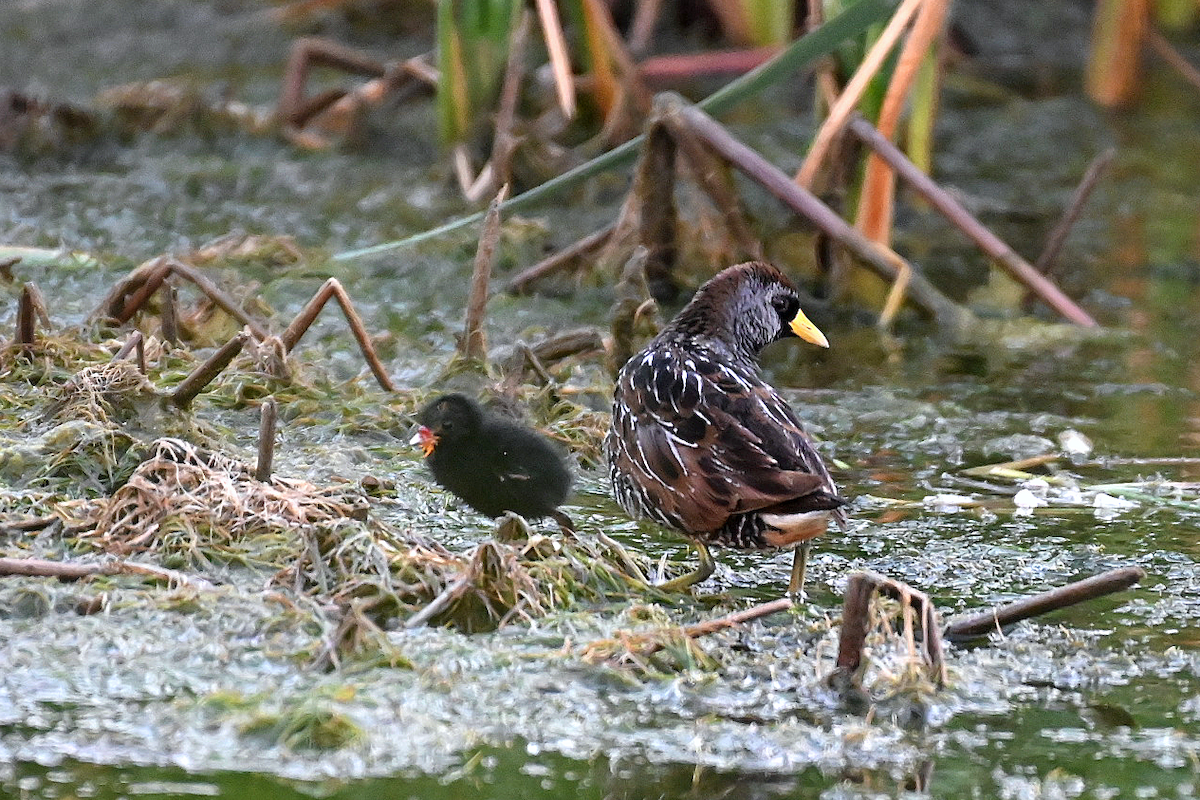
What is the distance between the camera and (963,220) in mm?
6613

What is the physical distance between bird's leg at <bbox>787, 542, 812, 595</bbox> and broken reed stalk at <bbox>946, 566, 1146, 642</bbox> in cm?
47

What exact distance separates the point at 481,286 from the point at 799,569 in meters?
1.66

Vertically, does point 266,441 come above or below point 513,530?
above

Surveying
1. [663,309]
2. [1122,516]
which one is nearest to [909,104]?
[663,309]

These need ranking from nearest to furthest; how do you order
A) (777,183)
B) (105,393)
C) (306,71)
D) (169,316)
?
(105,393) < (169,316) < (777,183) < (306,71)

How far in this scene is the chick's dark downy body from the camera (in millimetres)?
4359

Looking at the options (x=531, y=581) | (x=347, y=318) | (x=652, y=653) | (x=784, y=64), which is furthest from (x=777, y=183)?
(x=652, y=653)

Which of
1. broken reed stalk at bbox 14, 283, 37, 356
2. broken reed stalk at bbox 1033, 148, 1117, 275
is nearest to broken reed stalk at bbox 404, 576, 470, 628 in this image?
broken reed stalk at bbox 14, 283, 37, 356

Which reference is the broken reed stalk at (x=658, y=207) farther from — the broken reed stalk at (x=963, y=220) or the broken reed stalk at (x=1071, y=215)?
the broken reed stalk at (x=1071, y=215)

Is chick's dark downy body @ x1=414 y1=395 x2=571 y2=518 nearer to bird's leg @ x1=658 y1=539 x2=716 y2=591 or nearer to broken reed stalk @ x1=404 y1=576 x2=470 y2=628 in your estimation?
bird's leg @ x1=658 y1=539 x2=716 y2=591

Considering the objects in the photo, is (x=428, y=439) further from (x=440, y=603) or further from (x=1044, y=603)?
(x=1044, y=603)

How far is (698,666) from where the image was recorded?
356 cm

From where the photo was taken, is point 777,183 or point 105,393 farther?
point 777,183

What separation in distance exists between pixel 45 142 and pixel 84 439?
4878mm
